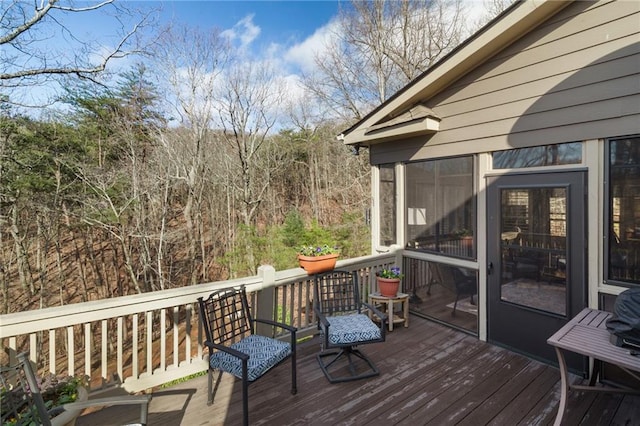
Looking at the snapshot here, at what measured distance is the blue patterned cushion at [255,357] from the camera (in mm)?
2283

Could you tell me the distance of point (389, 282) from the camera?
155 inches

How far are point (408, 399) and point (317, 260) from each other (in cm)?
163

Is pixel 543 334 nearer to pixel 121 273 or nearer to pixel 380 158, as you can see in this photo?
pixel 380 158

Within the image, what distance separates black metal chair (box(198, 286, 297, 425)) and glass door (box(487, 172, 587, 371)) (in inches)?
92.2

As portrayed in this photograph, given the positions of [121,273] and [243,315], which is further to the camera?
[121,273]

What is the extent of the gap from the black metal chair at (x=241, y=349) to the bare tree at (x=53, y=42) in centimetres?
463

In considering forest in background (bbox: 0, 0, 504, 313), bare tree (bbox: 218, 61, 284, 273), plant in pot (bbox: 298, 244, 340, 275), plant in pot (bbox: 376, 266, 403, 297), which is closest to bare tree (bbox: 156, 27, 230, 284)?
forest in background (bbox: 0, 0, 504, 313)

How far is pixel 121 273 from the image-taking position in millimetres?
8758

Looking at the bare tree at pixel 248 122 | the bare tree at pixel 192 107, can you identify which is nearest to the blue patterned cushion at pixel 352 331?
the bare tree at pixel 248 122

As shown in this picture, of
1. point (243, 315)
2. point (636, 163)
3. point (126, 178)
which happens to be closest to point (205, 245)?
point (126, 178)

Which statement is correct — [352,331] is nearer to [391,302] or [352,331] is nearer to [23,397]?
[391,302]

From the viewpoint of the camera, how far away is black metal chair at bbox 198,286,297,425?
2.21 m

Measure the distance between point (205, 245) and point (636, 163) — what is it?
9958 millimetres

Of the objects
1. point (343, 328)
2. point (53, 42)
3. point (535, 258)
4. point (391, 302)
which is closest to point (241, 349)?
point (343, 328)
